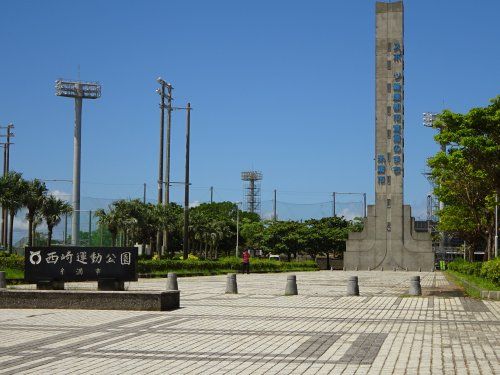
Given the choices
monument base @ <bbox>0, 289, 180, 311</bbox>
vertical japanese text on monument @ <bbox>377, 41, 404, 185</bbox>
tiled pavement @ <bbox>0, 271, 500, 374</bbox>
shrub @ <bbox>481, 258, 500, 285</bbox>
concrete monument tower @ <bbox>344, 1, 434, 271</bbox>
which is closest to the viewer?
tiled pavement @ <bbox>0, 271, 500, 374</bbox>

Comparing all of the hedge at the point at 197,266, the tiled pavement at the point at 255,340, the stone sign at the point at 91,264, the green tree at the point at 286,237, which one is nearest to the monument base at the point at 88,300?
the tiled pavement at the point at 255,340

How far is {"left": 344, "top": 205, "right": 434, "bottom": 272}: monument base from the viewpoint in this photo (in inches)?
2781

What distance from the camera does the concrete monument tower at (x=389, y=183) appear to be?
2739 inches

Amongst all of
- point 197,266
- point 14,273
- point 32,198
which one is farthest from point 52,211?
point 14,273

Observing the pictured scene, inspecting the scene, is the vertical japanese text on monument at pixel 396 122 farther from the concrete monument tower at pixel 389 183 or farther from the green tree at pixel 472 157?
the green tree at pixel 472 157

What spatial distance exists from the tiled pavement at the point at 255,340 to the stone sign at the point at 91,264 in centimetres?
190

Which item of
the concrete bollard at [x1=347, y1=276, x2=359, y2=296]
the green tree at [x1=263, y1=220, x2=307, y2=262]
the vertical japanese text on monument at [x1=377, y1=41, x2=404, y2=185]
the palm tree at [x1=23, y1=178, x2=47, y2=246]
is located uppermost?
the vertical japanese text on monument at [x1=377, y1=41, x2=404, y2=185]

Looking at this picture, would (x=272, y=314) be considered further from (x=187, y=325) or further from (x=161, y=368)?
(x=161, y=368)

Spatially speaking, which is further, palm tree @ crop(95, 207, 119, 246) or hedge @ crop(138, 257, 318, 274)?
palm tree @ crop(95, 207, 119, 246)

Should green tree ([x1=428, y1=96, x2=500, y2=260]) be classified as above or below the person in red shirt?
above

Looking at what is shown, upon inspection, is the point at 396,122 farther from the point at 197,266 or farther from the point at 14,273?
the point at 14,273

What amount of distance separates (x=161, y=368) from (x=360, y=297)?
15.2 metres

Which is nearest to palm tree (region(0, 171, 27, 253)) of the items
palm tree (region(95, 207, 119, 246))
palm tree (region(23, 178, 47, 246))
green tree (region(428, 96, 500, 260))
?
palm tree (region(23, 178, 47, 246))

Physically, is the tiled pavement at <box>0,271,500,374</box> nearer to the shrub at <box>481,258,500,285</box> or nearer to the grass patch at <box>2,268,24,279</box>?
the shrub at <box>481,258,500,285</box>
